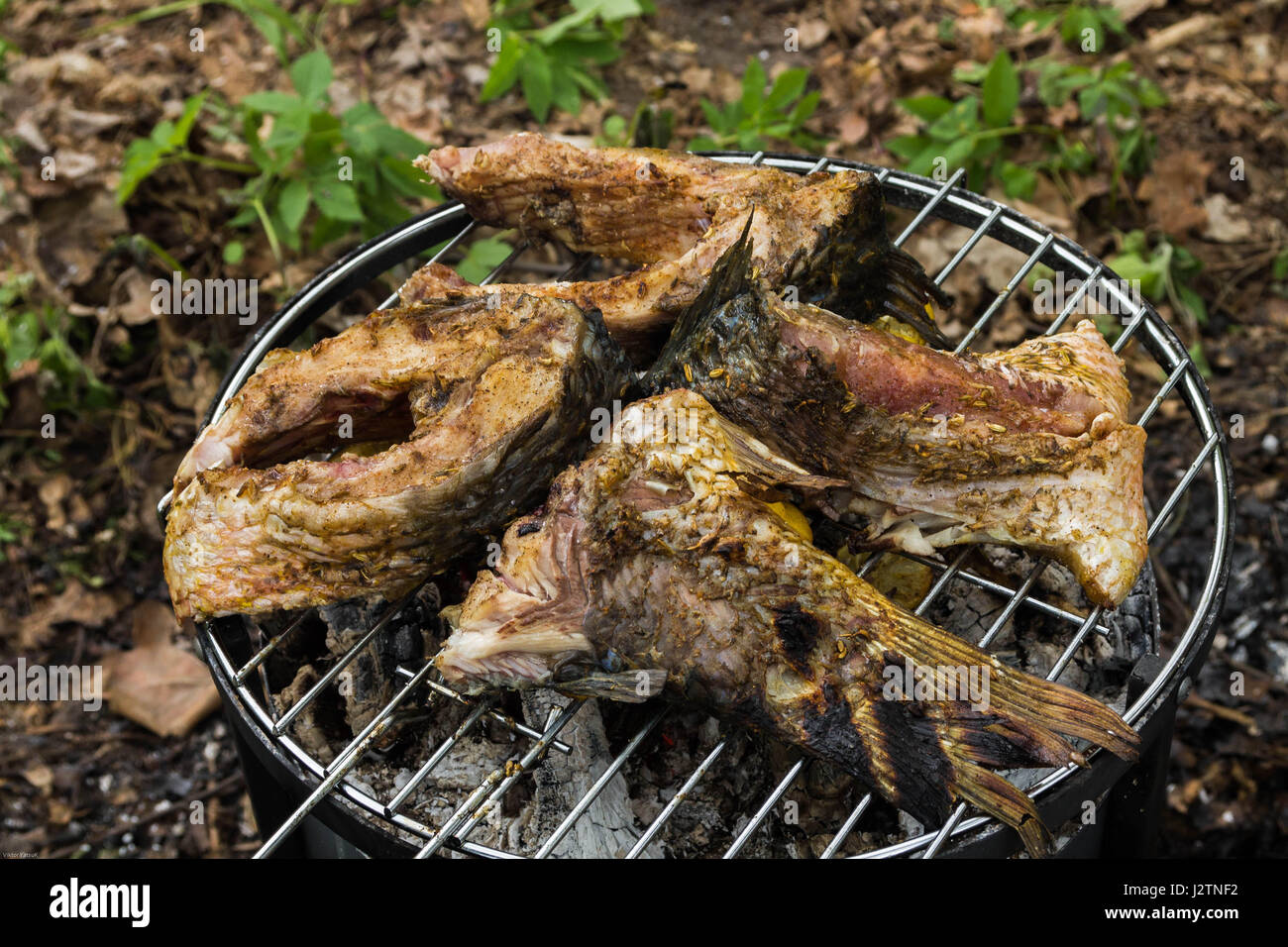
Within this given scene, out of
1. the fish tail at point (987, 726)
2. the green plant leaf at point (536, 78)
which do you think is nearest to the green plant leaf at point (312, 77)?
the green plant leaf at point (536, 78)

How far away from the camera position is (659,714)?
2719mm

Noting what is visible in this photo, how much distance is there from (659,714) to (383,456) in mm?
900

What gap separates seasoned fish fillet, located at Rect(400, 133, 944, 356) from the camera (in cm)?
302

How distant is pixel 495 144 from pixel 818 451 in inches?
53.8

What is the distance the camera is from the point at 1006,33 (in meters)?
5.73

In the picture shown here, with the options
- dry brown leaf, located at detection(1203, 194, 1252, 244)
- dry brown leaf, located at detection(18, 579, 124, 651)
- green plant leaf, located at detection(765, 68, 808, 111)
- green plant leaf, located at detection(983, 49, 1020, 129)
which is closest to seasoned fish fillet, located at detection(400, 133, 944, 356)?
green plant leaf, located at detection(765, 68, 808, 111)

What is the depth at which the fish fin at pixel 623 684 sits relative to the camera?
2.50 m

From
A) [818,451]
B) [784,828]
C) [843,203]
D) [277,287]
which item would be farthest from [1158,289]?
[277,287]

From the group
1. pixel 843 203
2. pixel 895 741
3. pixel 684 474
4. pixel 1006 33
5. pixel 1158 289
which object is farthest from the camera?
pixel 1006 33

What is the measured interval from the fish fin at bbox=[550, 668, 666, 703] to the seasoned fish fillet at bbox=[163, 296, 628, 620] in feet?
1.52

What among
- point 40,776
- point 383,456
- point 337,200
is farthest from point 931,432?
point 40,776

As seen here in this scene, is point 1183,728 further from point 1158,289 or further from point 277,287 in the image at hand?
point 277,287

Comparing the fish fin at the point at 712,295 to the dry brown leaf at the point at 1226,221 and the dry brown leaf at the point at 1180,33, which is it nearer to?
the dry brown leaf at the point at 1226,221

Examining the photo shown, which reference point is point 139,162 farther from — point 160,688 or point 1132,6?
point 1132,6
